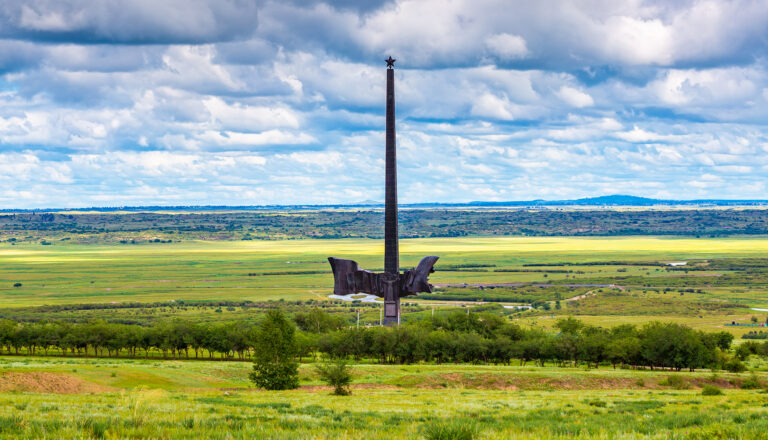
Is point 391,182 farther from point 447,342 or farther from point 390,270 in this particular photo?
point 447,342

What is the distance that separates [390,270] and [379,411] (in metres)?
31.9

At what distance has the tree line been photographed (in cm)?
7800

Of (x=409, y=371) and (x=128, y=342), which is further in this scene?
(x=128, y=342)

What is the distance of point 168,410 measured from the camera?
22.1 meters

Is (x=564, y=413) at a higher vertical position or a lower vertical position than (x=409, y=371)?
higher

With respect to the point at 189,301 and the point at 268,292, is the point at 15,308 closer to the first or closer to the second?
the point at 189,301

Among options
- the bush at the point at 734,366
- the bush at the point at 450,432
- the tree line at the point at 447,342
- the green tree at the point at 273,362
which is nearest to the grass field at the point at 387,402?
the bush at the point at 450,432

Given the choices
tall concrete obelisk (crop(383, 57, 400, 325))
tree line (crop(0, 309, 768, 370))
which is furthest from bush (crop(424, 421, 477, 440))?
tree line (crop(0, 309, 768, 370))

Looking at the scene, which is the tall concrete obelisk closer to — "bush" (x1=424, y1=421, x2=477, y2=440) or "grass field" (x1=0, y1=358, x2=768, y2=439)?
"grass field" (x1=0, y1=358, x2=768, y2=439)

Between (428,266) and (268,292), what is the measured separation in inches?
5644

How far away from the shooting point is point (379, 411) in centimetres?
2622

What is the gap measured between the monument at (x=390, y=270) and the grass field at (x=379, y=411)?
686 centimetres

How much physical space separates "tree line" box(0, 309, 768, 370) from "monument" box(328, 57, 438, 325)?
528 inches

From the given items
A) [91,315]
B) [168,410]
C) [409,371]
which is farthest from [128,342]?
[168,410]
